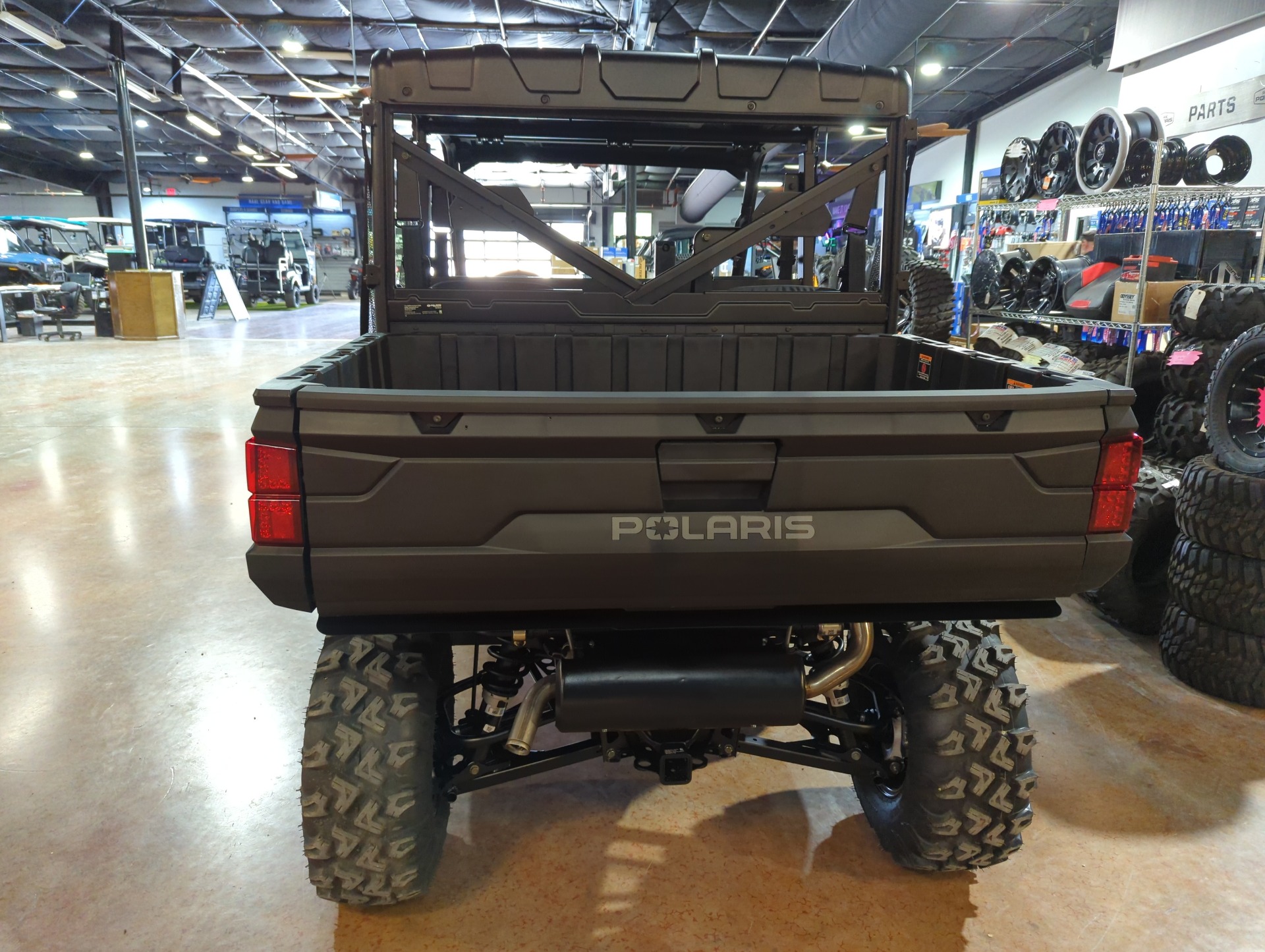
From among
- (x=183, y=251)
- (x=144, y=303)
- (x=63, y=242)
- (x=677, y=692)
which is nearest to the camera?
(x=677, y=692)

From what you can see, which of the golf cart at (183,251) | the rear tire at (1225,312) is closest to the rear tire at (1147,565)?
the rear tire at (1225,312)

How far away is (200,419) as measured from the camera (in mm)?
7320

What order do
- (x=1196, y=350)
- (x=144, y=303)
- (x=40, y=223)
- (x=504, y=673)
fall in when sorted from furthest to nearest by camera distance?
(x=40, y=223)
(x=144, y=303)
(x=1196, y=350)
(x=504, y=673)

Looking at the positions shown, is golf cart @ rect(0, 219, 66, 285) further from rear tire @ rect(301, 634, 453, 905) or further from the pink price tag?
the pink price tag

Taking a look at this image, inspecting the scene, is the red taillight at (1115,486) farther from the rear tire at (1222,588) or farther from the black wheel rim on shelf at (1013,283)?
the black wheel rim on shelf at (1013,283)

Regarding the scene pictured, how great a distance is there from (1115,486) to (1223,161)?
6.75 meters

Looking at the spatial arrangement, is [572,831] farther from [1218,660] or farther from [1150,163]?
[1150,163]

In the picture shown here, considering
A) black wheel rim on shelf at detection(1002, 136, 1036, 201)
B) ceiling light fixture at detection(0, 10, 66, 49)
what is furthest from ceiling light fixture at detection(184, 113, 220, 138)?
black wheel rim on shelf at detection(1002, 136, 1036, 201)

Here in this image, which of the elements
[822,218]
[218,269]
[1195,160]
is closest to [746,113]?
[822,218]

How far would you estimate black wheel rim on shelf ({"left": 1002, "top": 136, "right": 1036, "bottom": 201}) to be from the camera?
23.4ft

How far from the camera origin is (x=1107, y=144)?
19.0 ft

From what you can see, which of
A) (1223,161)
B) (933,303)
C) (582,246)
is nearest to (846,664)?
(582,246)

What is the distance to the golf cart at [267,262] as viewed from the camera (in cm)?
2144

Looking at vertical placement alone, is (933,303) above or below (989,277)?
below
